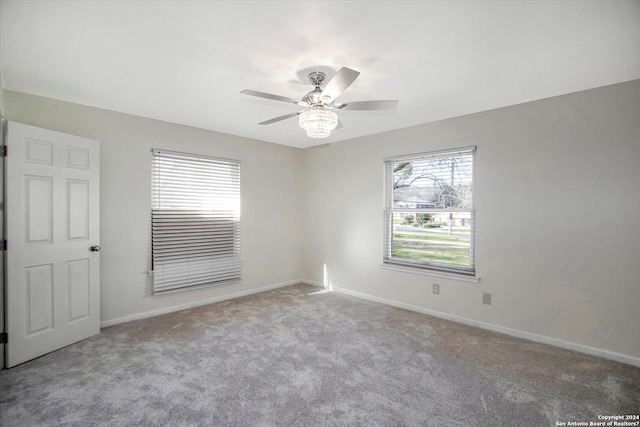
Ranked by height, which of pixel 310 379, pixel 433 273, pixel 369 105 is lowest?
pixel 310 379

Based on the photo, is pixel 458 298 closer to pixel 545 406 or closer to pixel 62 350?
pixel 545 406

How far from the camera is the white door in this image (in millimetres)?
2521

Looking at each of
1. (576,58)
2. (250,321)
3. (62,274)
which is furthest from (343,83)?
(62,274)

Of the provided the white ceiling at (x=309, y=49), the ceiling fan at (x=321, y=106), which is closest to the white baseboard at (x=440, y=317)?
the white ceiling at (x=309, y=49)

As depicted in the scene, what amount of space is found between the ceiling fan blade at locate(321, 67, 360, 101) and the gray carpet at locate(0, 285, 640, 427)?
221 centimetres

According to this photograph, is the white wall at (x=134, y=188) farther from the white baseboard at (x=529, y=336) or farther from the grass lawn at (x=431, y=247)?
the white baseboard at (x=529, y=336)

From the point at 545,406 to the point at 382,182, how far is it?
294cm

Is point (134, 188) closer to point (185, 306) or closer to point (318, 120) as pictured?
point (185, 306)

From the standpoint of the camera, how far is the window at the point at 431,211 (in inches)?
141

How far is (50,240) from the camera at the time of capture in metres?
2.74

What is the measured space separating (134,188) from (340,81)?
→ 293 cm

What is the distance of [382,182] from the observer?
4.27m

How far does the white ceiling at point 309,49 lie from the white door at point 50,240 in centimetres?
62

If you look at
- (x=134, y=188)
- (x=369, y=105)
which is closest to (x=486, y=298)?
(x=369, y=105)
